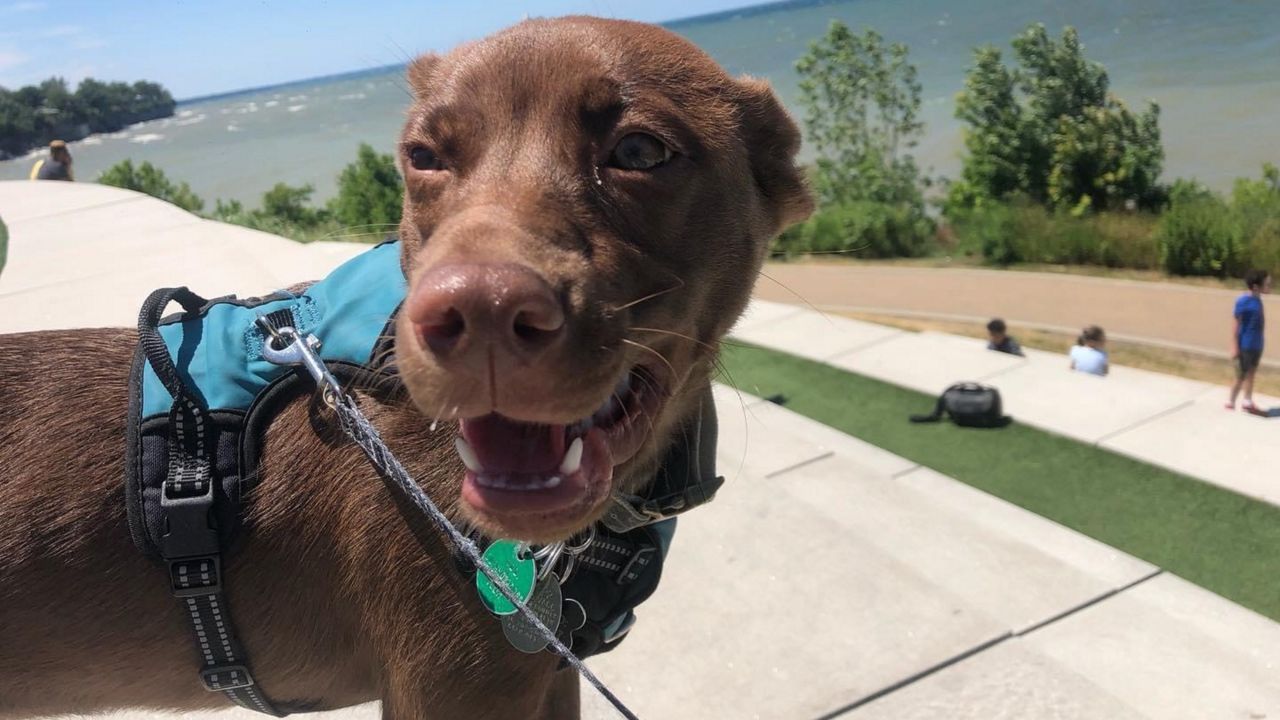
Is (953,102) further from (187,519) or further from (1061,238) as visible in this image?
(187,519)

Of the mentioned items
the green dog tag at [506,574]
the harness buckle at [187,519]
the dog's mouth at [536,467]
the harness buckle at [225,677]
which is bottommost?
the harness buckle at [225,677]

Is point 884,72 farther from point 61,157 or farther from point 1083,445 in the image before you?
point 1083,445

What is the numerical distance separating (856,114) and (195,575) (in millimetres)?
31666

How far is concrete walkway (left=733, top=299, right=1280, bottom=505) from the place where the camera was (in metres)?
6.77

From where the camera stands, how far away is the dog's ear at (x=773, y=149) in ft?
6.93

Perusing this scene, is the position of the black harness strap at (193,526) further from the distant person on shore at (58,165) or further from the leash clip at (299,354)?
the distant person on shore at (58,165)

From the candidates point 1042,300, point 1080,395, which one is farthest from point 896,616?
point 1042,300

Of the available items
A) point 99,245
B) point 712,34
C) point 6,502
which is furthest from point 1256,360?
point 712,34

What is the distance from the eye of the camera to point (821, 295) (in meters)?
20.1

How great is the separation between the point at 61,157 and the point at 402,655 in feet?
51.7

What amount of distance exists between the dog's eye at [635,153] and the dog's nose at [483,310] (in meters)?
0.47

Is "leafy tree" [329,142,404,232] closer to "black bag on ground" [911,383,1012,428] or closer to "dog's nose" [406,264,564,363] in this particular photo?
"black bag on ground" [911,383,1012,428]

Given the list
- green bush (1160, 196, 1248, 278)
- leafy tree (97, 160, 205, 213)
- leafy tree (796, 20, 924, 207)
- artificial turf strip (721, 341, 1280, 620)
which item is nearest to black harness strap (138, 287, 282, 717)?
artificial turf strip (721, 341, 1280, 620)

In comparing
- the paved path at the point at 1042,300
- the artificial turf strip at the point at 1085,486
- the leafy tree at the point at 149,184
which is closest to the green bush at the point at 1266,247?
the paved path at the point at 1042,300
